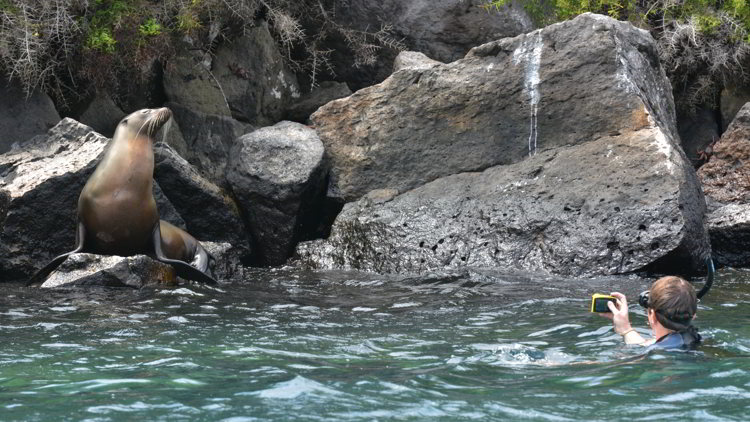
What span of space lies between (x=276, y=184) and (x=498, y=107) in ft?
7.65

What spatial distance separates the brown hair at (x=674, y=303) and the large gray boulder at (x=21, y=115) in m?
7.25

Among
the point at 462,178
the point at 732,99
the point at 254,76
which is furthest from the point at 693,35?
the point at 254,76

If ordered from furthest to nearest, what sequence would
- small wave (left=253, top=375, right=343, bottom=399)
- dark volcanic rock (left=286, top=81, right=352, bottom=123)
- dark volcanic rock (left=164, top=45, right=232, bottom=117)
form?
dark volcanic rock (left=286, top=81, right=352, bottom=123) → dark volcanic rock (left=164, top=45, right=232, bottom=117) → small wave (left=253, top=375, right=343, bottom=399)

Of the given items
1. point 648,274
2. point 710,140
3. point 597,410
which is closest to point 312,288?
point 648,274

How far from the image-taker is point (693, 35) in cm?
1134

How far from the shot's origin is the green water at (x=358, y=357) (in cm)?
382

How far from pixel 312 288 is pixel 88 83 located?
4406 millimetres

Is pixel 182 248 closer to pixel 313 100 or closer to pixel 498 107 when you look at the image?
pixel 498 107

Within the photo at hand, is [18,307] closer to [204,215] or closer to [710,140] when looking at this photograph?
[204,215]

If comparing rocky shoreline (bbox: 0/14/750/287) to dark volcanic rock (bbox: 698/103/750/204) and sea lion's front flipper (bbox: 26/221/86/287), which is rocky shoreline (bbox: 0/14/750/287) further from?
sea lion's front flipper (bbox: 26/221/86/287)

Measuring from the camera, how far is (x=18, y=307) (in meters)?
6.62

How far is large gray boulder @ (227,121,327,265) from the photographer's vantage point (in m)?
9.52

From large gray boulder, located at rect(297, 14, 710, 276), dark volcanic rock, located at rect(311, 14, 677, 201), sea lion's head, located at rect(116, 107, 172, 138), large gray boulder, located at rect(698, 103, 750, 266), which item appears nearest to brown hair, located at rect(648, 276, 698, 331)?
large gray boulder, located at rect(297, 14, 710, 276)

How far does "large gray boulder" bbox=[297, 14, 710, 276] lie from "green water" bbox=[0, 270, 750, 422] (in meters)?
0.68
